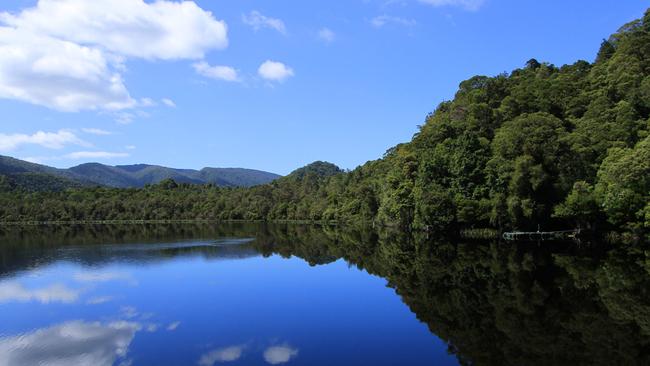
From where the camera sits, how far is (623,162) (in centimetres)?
4828

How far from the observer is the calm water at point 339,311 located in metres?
17.1

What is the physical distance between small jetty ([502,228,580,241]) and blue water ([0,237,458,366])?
1106 inches

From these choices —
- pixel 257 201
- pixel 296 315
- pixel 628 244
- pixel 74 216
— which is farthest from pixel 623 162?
pixel 74 216

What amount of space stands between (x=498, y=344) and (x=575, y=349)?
2.56 metres

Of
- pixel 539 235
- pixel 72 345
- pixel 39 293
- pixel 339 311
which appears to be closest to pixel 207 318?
pixel 72 345

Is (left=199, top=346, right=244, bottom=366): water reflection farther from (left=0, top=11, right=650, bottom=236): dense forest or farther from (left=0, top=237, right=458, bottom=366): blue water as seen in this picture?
(left=0, top=11, right=650, bottom=236): dense forest

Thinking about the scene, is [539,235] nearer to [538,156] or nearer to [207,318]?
[538,156]

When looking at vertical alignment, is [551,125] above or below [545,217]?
above

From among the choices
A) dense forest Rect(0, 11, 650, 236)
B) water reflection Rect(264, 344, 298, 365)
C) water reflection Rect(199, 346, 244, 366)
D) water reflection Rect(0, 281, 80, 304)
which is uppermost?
dense forest Rect(0, 11, 650, 236)

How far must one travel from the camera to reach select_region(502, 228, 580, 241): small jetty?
59.8 m

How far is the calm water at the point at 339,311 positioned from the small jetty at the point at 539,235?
14.1 meters

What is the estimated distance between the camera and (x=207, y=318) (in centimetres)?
2323

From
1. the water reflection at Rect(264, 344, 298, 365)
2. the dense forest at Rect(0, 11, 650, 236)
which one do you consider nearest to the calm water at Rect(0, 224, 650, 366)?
the water reflection at Rect(264, 344, 298, 365)

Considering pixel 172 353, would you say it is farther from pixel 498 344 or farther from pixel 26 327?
pixel 498 344
